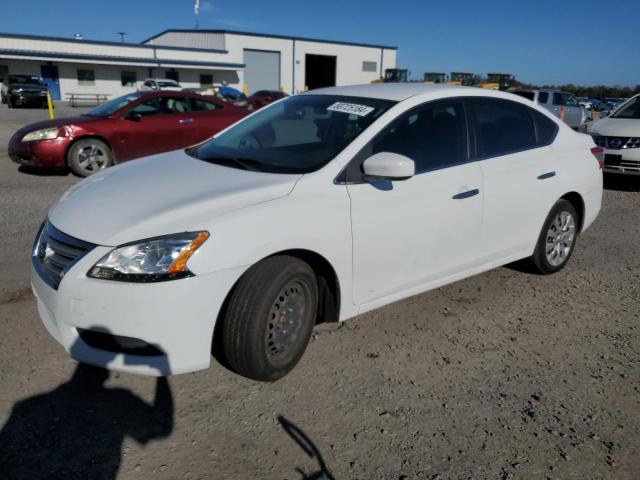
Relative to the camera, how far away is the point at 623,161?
345 inches

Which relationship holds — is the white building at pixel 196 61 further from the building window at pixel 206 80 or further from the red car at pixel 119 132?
the red car at pixel 119 132

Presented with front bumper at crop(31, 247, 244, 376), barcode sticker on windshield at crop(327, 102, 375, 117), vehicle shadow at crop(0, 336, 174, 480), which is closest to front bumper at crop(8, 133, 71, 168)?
barcode sticker on windshield at crop(327, 102, 375, 117)

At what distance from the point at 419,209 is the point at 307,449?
1.63m

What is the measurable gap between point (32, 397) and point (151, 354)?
0.79m

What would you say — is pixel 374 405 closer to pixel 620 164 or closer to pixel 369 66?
pixel 620 164

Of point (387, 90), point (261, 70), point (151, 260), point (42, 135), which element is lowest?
point (42, 135)

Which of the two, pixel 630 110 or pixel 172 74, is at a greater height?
pixel 172 74

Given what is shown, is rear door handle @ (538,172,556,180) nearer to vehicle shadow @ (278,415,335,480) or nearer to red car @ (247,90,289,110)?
vehicle shadow @ (278,415,335,480)

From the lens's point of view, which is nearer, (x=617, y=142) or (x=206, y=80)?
(x=617, y=142)

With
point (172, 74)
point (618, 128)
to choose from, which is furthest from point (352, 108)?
point (172, 74)

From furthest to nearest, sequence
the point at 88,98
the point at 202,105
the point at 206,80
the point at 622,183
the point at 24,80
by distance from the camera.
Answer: the point at 206,80 < the point at 88,98 < the point at 24,80 < the point at 622,183 < the point at 202,105

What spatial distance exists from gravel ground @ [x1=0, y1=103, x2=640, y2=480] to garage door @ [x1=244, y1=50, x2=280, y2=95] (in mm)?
51760

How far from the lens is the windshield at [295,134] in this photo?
10.9 feet

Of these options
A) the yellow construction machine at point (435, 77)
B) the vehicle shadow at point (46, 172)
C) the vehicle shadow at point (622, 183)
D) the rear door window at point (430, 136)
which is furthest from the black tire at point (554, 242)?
the yellow construction machine at point (435, 77)
